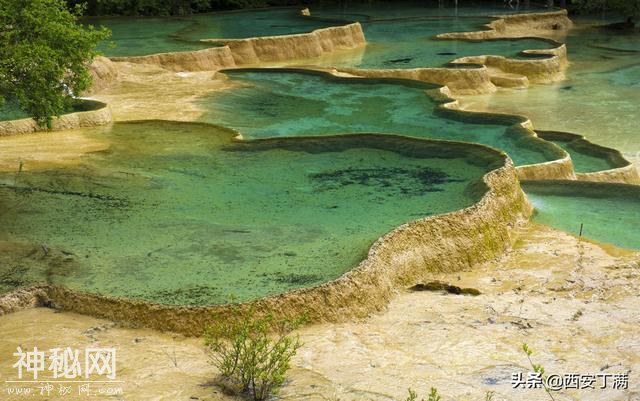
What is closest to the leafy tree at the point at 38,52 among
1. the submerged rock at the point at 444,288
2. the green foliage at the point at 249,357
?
the green foliage at the point at 249,357

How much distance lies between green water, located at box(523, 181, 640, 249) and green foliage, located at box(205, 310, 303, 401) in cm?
444

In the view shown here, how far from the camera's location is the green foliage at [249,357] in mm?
6152

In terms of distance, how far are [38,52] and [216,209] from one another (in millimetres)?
2171

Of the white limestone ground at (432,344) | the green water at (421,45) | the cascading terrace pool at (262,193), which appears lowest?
the white limestone ground at (432,344)

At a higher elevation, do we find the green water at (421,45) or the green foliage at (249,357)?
the green water at (421,45)

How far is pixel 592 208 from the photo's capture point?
1128 centimetres

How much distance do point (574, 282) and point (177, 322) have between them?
3.45 metres

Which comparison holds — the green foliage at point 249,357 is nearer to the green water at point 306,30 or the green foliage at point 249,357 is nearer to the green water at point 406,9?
the green water at point 306,30

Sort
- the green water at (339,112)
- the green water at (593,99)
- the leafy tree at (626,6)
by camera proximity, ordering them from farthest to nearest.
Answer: the leafy tree at (626,6)
the green water at (593,99)
the green water at (339,112)

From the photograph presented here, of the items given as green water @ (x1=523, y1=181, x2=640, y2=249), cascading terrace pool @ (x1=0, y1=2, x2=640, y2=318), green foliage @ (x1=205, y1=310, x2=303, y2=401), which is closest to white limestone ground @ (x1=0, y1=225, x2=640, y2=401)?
green foliage @ (x1=205, y1=310, x2=303, y2=401)

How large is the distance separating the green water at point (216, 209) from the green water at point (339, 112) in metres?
1.50

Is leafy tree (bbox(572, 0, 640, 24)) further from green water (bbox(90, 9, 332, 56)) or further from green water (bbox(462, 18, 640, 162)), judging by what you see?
green water (bbox(90, 9, 332, 56))

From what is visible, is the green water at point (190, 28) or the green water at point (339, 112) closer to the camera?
the green water at point (339, 112)

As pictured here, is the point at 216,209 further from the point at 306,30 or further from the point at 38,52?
the point at 306,30
